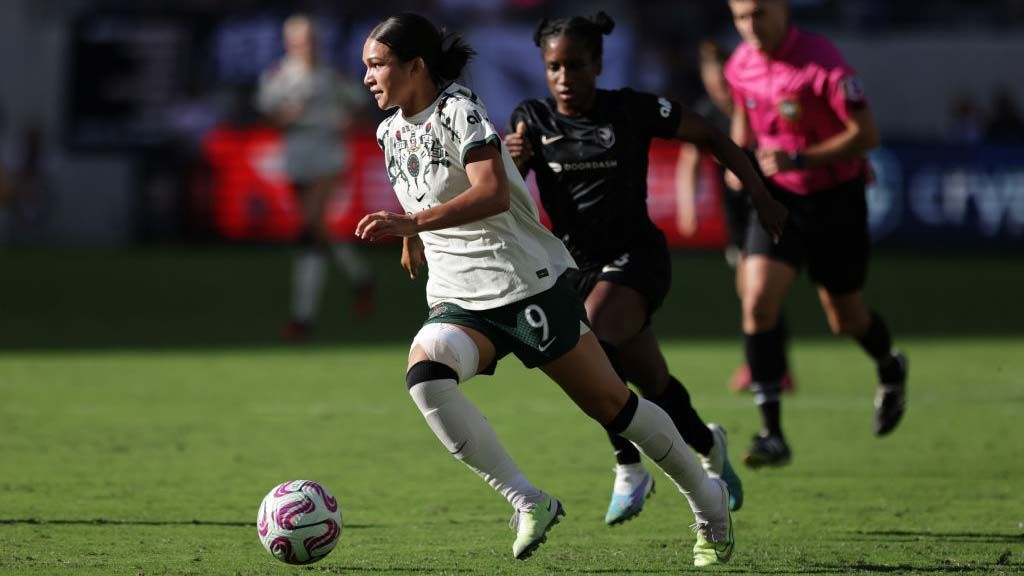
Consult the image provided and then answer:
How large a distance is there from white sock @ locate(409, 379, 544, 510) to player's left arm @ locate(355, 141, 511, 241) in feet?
1.75

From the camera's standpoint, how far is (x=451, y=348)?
206 inches

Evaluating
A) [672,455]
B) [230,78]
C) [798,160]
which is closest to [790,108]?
[798,160]

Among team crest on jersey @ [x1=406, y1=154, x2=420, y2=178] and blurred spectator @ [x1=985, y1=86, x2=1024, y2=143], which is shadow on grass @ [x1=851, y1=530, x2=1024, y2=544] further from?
blurred spectator @ [x1=985, y1=86, x2=1024, y2=143]

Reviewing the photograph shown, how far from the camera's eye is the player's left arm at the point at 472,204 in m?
4.92

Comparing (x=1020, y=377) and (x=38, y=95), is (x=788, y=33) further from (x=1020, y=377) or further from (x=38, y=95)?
(x=38, y=95)

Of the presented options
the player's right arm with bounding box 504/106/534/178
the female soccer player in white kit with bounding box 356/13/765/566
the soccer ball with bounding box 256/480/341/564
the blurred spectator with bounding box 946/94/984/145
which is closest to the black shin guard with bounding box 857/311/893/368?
the player's right arm with bounding box 504/106/534/178

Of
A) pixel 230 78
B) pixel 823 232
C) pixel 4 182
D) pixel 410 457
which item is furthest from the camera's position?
pixel 230 78

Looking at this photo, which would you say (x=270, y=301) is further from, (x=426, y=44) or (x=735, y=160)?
(x=426, y=44)

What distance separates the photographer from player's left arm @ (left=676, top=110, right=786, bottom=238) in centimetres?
612

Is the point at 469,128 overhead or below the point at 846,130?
overhead

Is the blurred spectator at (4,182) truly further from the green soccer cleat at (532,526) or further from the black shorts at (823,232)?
the green soccer cleat at (532,526)

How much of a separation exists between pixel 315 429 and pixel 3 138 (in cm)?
2068

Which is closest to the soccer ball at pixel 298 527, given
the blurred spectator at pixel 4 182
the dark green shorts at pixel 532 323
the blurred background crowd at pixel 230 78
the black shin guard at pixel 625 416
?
the dark green shorts at pixel 532 323

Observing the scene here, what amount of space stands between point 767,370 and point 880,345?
102cm
